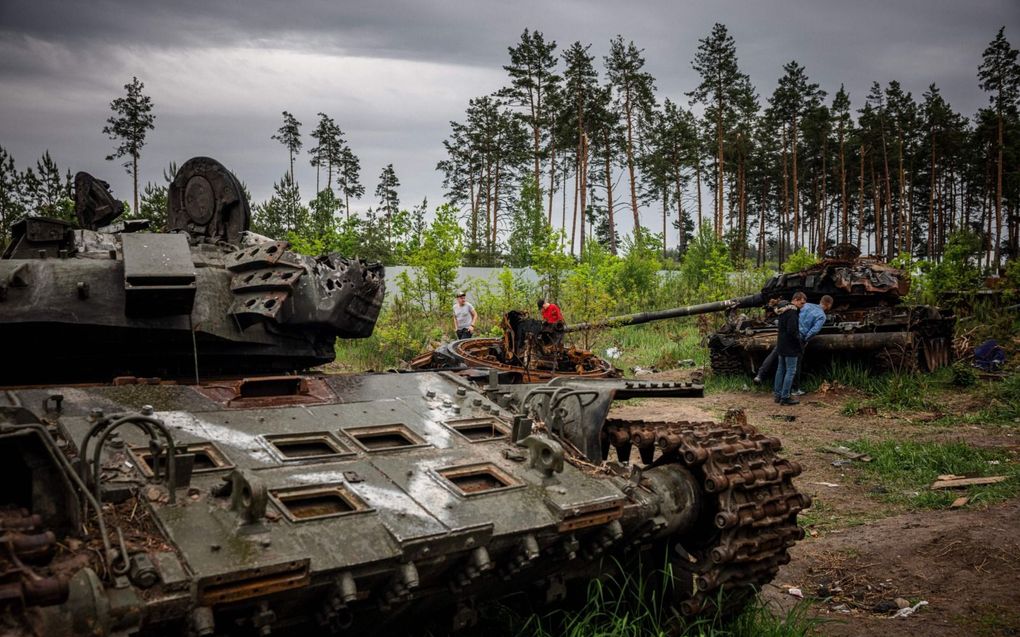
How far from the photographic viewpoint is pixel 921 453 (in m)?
9.18

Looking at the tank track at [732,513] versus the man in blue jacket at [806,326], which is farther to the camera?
the man in blue jacket at [806,326]

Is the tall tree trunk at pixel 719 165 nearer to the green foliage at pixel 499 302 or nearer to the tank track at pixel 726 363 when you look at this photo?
the green foliage at pixel 499 302

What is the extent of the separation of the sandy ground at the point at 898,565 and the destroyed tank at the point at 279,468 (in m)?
0.97

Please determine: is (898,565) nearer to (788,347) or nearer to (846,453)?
(846,453)

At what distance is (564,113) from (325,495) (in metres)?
26.8

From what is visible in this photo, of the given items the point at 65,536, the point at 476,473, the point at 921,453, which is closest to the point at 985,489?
the point at 921,453

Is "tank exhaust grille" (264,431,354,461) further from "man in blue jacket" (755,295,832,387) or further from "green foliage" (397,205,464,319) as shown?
"green foliage" (397,205,464,319)

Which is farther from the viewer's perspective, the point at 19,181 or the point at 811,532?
the point at 19,181

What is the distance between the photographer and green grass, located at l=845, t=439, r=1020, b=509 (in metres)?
7.71

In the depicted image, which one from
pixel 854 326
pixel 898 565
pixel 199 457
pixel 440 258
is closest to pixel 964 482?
pixel 898 565

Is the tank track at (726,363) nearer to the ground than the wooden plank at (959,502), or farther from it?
farther from it

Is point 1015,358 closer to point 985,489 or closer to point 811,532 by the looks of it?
point 985,489

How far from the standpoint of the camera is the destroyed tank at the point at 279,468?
10.5ft

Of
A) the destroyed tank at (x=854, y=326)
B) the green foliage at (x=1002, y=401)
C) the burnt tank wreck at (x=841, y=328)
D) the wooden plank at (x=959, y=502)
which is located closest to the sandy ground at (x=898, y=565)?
the wooden plank at (x=959, y=502)
